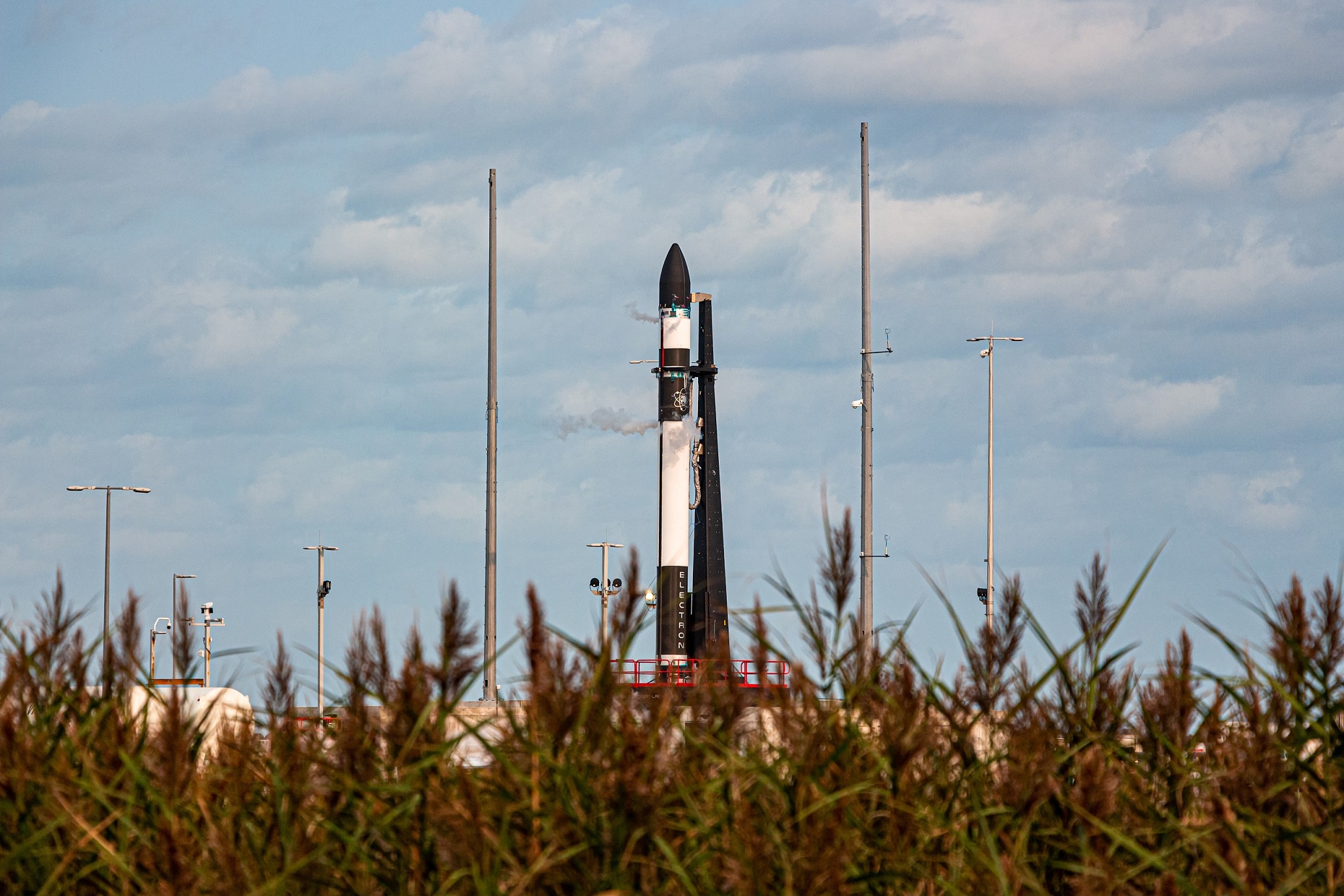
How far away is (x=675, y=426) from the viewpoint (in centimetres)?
4038

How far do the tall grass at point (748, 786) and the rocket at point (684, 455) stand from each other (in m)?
32.9

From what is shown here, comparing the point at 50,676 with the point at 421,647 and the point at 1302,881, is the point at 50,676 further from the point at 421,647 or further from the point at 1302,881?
the point at 1302,881

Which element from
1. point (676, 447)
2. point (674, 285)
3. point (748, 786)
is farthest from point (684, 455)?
point (748, 786)

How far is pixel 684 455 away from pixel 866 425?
11.8 meters

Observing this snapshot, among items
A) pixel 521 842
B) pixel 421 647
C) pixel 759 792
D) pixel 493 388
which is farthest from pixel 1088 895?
pixel 493 388

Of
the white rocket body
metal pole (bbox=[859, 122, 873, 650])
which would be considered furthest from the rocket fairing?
metal pole (bbox=[859, 122, 873, 650])

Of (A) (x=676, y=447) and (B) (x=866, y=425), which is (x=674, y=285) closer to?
(A) (x=676, y=447)

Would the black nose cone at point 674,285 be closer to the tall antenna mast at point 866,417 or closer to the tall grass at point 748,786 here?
the tall antenna mast at point 866,417

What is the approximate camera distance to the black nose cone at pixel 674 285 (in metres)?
40.9

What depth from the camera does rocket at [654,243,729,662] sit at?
39.7 meters

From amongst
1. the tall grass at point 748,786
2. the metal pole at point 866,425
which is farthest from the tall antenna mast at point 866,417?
the tall grass at point 748,786

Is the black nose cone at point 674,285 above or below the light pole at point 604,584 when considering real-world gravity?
above

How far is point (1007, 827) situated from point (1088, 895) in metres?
0.85

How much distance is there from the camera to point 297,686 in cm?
568
